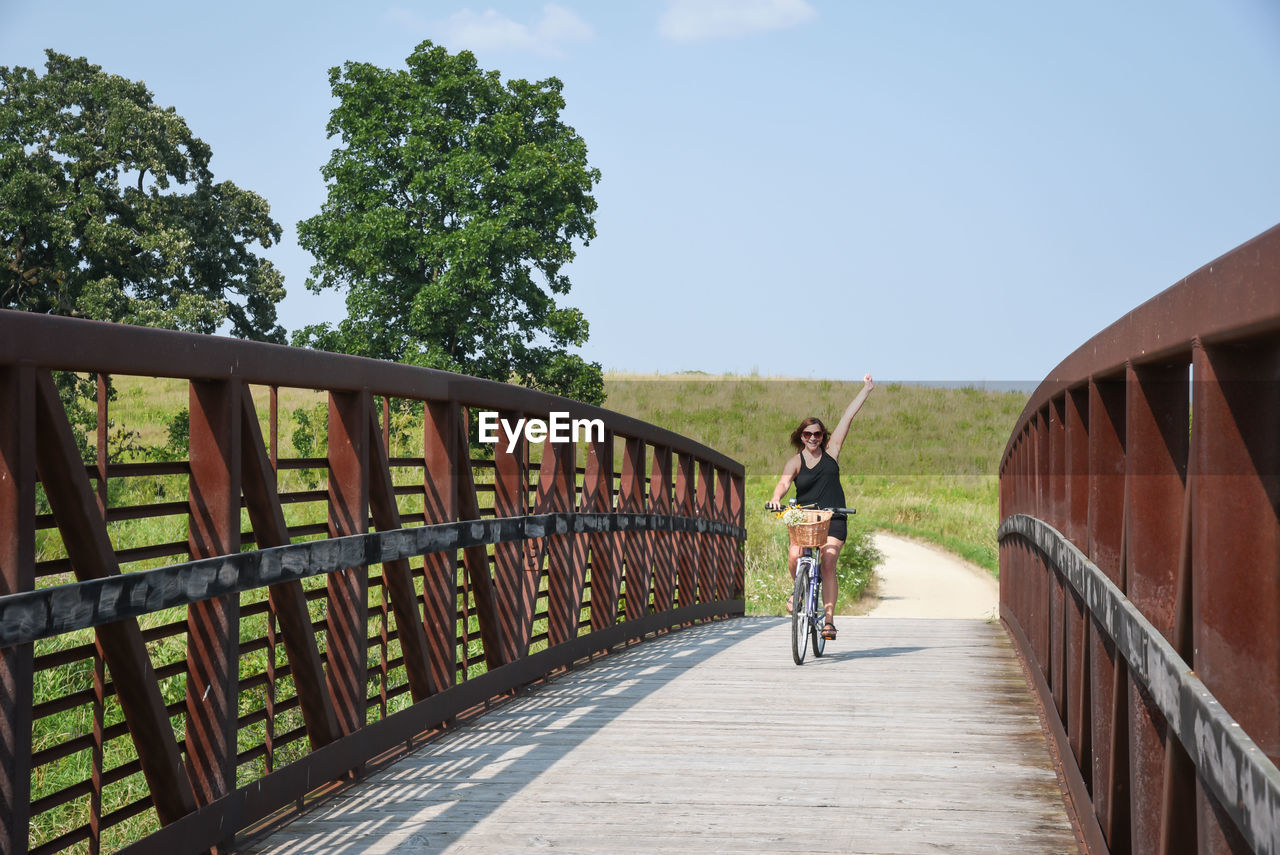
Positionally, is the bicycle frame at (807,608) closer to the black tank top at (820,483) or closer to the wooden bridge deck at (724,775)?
the black tank top at (820,483)

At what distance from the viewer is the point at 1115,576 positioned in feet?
13.0

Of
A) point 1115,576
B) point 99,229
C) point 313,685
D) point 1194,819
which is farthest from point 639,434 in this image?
point 99,229

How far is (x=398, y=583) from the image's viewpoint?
5.84 m

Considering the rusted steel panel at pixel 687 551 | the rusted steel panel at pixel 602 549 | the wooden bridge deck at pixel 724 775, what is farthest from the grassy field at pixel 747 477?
the rusted steel panel at pixel 687 551

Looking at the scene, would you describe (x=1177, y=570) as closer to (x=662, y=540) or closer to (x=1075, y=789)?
(x=1075, y=789)

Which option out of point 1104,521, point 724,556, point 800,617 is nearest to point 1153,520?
point 1104,521

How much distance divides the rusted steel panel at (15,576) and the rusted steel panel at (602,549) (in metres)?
5.97

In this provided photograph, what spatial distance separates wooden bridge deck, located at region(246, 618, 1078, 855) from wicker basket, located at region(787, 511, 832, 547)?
1182 mm

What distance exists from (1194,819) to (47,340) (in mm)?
2875

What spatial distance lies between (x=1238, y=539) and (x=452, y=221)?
117ft

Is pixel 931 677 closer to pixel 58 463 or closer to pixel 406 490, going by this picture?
pixel 406 490

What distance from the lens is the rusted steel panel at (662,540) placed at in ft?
37.8

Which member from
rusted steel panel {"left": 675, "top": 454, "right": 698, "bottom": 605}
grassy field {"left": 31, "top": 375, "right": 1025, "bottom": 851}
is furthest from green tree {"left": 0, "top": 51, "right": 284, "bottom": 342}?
rusted steel panel {"left": 675, "top": 454, "right": 698, "bottom": 605}

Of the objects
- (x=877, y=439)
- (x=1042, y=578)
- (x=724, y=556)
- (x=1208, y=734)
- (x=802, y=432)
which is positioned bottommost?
(x=724, y=556)
